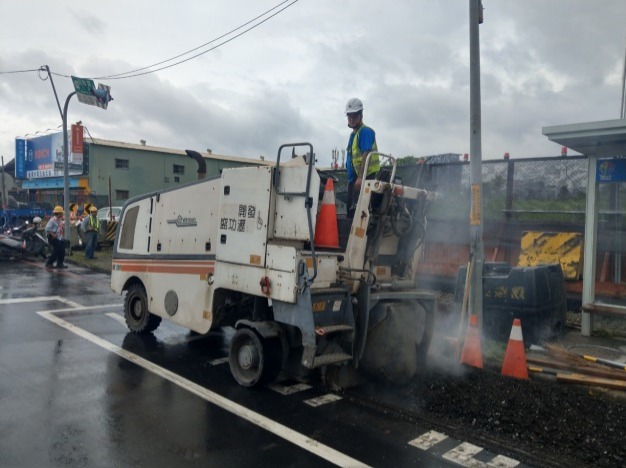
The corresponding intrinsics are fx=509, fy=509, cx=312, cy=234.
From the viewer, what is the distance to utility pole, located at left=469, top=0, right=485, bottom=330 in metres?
6.53

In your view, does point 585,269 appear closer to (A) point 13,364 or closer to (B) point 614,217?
(B) point 614,217

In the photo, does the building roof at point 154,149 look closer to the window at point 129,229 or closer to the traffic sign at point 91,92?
the traffic sign at point 91,92

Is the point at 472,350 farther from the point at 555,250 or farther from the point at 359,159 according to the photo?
the point at 555,250

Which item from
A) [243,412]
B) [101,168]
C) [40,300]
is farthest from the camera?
[101,168]

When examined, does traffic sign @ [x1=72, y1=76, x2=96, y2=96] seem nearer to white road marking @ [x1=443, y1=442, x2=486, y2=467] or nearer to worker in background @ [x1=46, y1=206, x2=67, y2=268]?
worker in background @ [x1=46, y1=206, x2=67, y2=268]

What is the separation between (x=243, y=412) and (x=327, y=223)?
6.84 ft

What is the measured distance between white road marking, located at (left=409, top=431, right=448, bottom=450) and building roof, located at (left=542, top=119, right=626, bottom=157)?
16.1 ft

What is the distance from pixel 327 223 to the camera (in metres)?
5.47

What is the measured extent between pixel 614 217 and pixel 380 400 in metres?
6.17

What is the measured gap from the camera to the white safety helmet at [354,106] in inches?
248

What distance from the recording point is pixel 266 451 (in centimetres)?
409

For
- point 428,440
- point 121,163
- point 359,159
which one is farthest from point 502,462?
point 121,163

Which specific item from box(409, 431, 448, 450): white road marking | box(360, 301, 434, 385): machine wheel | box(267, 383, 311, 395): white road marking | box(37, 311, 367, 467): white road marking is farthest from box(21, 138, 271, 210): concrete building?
box(409, 431, 448, 450): white road marking

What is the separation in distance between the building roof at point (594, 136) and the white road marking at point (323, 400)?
195 inches
